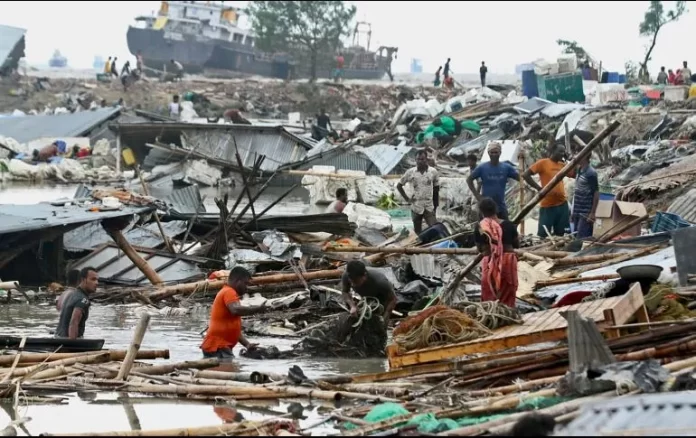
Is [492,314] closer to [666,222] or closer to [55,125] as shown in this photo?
[666,222]

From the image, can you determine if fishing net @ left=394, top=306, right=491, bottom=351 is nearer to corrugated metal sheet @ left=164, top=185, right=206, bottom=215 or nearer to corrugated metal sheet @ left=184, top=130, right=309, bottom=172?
corrugated metal sheet @ left=164, top=185, right=206, bottom=215

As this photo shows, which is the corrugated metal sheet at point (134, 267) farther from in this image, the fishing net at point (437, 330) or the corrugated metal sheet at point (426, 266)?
the fishing net at point (437, 330)

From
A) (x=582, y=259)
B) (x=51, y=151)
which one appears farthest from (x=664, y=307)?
(x=51, y=151)

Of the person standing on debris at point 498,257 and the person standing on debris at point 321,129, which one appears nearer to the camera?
the person standing on debris at point 498,257

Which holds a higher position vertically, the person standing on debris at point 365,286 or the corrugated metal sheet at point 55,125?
the person standing on debris at point 365,286

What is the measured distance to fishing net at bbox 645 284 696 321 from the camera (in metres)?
9.53

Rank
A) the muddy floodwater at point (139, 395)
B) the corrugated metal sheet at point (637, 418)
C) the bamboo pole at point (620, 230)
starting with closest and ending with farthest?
the corrugated metal sheet at point (637, 418) < the muddy floodwater at point (139, 395) < the bamboo pole at point (620, 230)

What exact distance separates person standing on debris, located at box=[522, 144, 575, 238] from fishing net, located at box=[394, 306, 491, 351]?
5.39 metres

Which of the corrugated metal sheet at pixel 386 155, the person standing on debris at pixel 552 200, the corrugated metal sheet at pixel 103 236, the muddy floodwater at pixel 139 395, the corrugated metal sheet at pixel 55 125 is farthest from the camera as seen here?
the corrugated metal sheet at pixel 55 125

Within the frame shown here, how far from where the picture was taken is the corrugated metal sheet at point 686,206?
14969mm

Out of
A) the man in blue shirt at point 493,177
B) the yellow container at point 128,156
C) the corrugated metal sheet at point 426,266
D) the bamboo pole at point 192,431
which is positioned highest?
the man in blue shirt at point 493,177

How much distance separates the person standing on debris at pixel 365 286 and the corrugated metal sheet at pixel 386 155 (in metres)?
16.8

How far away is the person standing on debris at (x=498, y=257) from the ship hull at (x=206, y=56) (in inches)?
2738

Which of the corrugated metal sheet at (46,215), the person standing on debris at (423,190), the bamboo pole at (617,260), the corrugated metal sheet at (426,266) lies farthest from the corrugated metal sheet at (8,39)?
the bamboo pole at (617,260)
